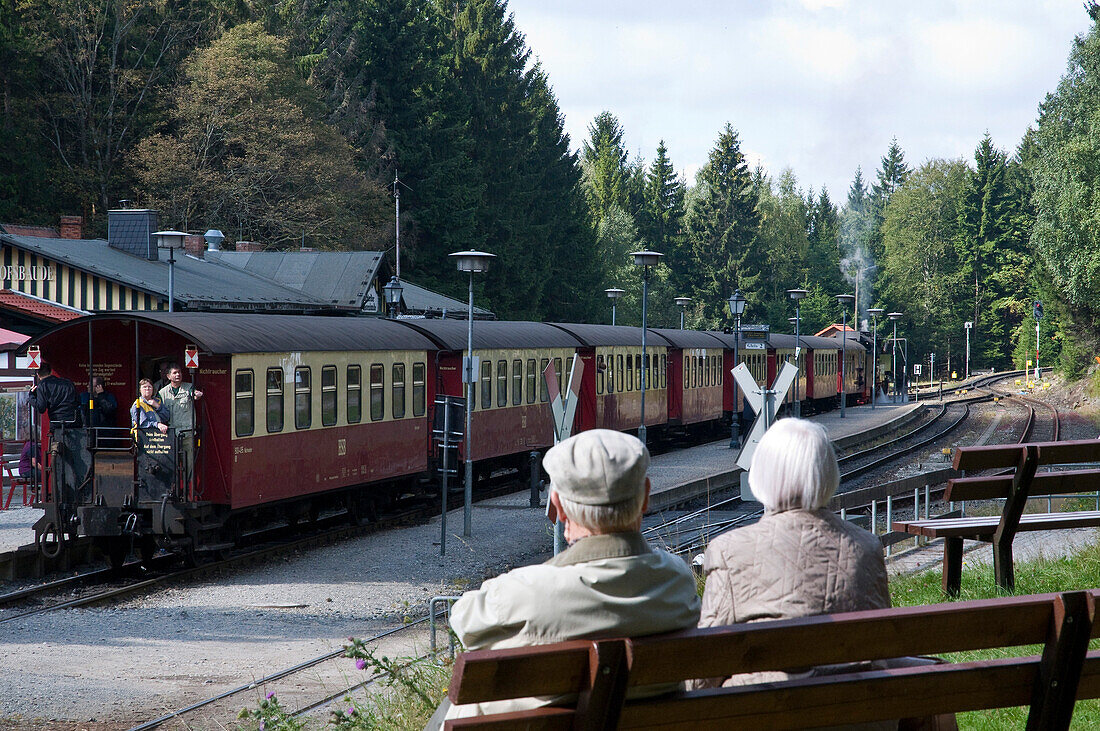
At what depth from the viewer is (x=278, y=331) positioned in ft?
53.8

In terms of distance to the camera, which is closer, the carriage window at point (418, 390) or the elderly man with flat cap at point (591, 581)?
the elderly man with flat cap at point (591, 581)

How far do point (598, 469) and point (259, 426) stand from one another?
1279 centimetres

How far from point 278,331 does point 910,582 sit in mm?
9579

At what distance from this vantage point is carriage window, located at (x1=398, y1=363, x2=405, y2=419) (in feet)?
63.9

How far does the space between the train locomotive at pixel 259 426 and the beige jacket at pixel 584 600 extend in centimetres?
1171

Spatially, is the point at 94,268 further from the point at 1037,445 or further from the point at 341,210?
the point at 1037,445

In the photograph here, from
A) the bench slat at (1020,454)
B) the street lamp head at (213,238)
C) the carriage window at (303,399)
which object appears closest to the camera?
the bench slat at (1020,454)

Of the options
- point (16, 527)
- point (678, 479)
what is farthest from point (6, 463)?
point (678, 479)

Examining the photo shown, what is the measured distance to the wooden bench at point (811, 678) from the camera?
322 cm

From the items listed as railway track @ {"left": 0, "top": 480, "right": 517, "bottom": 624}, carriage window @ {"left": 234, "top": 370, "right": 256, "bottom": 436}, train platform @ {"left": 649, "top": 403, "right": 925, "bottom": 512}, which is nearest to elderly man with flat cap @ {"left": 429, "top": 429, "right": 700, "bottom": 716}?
train platform @ {"left": 649, "top": 403, "right": 925, "bottom": 512}

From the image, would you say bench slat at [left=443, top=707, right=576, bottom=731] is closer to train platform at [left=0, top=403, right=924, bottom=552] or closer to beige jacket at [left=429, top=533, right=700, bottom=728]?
beige jacket at [left=429, top=533, right=700, bottom=728]

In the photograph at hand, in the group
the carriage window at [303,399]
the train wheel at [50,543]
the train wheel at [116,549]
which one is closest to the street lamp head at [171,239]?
the carriage window at [303,399]

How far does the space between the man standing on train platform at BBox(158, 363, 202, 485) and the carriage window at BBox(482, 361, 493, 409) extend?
8141 mm

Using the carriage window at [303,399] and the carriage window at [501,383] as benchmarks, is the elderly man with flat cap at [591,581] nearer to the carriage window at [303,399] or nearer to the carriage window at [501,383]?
the carriage window at [303,399]
